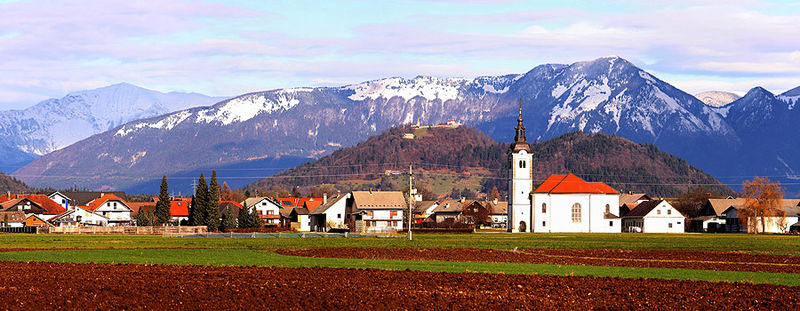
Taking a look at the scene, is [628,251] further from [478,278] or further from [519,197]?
[519,197]

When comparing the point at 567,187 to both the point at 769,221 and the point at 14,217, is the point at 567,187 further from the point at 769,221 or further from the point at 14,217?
the point at 14,217

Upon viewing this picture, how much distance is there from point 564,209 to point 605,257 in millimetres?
85299

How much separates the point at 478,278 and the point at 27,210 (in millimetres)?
146779

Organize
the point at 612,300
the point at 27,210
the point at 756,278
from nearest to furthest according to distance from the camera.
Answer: the point at 612,300
the point at 756,278
the point at 27,210

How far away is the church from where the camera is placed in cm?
14188

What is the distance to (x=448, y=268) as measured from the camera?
46.2m

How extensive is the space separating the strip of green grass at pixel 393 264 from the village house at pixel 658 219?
319 ft

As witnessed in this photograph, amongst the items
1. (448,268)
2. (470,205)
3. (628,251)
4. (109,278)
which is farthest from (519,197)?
(109,278)

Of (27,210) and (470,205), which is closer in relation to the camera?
(27,210)

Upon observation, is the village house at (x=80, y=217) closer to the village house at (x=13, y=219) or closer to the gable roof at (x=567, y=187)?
the village house at (x=13, y=219)

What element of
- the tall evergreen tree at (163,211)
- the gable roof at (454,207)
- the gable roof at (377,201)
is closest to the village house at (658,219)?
the gable roof at (377,201)

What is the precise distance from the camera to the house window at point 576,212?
468 feet

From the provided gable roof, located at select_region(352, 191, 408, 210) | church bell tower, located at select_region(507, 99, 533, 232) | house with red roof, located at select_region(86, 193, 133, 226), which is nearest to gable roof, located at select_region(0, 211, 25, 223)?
house with red roof, located at select_region(86, 193, 133, 226)

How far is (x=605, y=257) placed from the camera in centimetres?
5772
